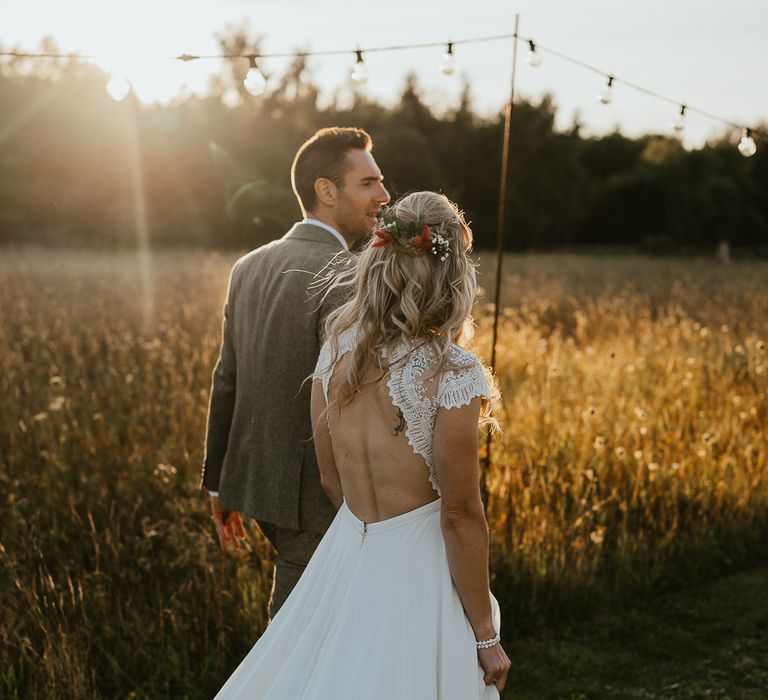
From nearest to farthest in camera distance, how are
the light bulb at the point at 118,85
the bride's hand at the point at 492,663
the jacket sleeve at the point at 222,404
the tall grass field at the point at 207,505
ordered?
the bride's hand at the point at 492,663 → the jacket sleeve at the point at 222,404 → the light bulb at the point at 118,85 → the tall grass field at the point at 207,505

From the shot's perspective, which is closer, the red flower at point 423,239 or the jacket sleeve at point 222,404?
the red flower at point 423,239

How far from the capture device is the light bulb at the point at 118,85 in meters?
3.21

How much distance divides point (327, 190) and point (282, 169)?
30268 mm

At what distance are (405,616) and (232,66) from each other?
133 feet

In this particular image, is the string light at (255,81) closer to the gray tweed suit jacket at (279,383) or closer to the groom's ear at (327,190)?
the groom's ear at (327,190)

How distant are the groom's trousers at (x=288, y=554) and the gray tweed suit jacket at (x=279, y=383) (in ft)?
0.23

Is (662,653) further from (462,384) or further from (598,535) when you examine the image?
(462,384)

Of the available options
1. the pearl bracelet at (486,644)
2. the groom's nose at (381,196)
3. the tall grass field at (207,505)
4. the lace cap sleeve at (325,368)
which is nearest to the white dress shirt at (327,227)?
the groom's nose at (381,196)

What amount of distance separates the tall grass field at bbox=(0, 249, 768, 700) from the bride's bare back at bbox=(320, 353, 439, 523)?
5.81 feet

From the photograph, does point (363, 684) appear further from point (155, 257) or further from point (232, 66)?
point (232, 66)

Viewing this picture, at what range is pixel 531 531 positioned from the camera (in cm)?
432

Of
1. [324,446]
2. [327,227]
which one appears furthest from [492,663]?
[327,227]

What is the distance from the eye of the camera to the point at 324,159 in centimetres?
283

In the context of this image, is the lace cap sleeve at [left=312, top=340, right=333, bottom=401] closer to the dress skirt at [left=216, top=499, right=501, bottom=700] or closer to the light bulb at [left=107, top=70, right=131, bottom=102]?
the dress skirt at [left=216, top=499, right=501, bottom=700]
